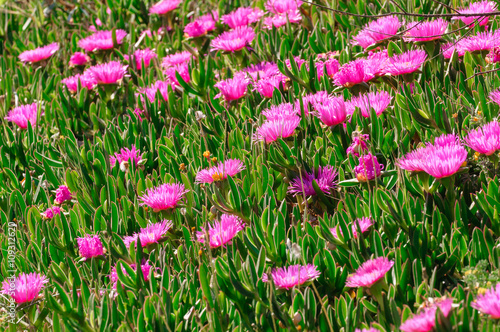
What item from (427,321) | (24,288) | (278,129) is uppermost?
(278,129)

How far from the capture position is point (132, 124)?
2.18m

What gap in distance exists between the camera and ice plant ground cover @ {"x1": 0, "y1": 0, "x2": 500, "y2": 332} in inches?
51.7

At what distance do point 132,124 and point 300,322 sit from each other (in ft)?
3.96

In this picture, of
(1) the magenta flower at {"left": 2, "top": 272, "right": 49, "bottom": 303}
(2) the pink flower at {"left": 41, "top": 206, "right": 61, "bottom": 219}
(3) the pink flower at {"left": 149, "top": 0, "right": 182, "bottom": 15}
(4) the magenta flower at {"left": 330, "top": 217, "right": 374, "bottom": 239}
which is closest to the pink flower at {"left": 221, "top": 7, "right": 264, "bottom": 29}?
(3) the pink flower at {"left": 149, "top": 0, "right": 182, "bottom": 15}

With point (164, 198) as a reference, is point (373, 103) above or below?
above

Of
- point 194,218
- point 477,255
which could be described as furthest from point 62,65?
point 477,255

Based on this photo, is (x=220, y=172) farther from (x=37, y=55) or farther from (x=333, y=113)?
(x=37, y=55)

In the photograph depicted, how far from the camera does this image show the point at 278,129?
1722 millimetres

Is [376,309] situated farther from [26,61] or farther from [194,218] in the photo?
[26,61]

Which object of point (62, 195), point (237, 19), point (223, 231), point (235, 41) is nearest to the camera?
point (223, 231)

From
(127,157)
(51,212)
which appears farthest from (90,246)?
(127,157)

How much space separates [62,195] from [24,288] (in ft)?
1.74

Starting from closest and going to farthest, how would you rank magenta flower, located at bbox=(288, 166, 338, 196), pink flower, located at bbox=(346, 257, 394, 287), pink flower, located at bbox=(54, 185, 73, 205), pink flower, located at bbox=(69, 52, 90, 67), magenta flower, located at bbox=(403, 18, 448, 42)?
pink flower, located at bbox=(346, 257, 394, 287) → magenta flower, located at bbox=(288, 166, 338, 196) → pink flower, located at bbox=(54, 185, 73, 205) → magenta flower, located at bbox=(403, 18, 448, 42) → pink flower, located at bbox=(69, 52, 90, 67)

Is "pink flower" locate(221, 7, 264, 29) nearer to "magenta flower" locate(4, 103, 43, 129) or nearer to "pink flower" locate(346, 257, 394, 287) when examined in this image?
"magenta flower" locate(4, 103, 43, 129)
